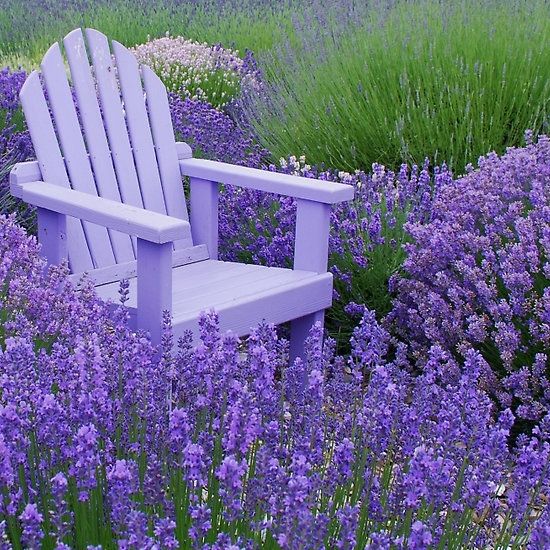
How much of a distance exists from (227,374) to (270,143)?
390 centimetres

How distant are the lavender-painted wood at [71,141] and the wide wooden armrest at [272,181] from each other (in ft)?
1.45

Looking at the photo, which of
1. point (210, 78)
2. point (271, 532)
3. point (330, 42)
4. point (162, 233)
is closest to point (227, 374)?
point (271, 532)

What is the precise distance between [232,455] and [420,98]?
4141 millimetres

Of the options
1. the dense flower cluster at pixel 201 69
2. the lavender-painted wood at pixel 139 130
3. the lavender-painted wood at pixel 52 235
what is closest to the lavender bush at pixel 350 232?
the lavender-painted wood at pixel 139 130

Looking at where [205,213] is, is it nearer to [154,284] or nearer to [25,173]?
[25,173]

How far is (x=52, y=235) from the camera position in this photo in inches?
128

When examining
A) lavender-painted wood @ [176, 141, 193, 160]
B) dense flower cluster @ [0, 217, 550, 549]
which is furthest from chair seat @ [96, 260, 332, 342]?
dense flower cluster @ [0, 217, 550, 549]

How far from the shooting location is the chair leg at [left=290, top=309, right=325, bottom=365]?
11.5ft

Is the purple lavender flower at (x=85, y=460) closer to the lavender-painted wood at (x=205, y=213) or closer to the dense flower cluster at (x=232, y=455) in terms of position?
the dense flower cluster at (x=232, y=455)

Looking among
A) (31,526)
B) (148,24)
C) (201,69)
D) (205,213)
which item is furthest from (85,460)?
(148,24)

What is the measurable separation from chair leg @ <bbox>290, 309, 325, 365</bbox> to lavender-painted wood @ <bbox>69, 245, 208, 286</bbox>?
1.61 feet

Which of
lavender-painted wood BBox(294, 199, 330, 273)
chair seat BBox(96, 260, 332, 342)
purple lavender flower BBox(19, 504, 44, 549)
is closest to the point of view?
purple lavender flower BBox(19, 504, 44, 549)

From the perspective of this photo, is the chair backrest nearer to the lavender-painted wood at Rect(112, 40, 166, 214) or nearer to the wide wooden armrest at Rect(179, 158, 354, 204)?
the lavender-painted wood at Rect(112, 40, 166, 214)

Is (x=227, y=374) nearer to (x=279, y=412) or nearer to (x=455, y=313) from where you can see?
(x=279, y=412)
